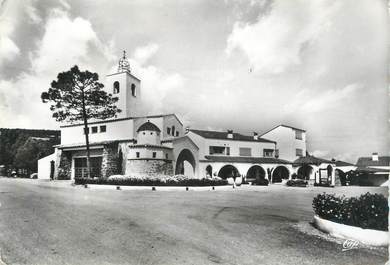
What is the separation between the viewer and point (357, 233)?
637 centimetres

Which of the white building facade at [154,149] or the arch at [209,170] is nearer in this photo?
the white building facade at [154,149]

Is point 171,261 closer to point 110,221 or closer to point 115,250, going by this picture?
point 115,250

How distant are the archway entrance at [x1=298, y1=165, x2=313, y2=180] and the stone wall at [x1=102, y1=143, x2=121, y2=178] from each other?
762 inches

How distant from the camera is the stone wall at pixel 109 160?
24.7 meters

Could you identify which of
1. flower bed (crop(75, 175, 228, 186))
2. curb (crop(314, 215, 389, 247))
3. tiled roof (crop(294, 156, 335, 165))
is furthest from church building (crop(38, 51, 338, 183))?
curb (crop(314, 215, 389, 247))

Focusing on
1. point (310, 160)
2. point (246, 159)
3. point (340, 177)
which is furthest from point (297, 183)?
point (246, 159)

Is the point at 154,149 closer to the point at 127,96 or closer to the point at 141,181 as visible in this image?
the point at 141,181

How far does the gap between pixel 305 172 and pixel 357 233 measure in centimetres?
2885

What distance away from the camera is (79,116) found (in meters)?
18.8

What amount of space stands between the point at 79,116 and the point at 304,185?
64.2 feet

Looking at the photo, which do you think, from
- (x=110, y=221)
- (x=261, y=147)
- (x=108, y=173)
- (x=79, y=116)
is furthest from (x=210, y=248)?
(x=261, y=147)

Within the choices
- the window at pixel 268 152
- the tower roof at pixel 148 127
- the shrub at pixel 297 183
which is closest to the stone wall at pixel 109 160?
the tower roof at pixel 148 127

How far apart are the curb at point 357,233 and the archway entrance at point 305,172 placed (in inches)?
1077

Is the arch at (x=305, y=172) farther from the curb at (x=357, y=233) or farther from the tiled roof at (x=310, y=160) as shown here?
the curb at (x=357, y=233)
